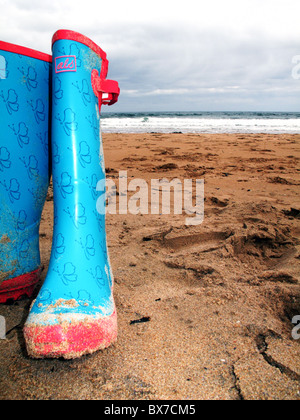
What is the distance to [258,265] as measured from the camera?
4.51 ft

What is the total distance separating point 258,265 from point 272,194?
135 cm

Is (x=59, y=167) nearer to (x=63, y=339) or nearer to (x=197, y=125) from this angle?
(x=63, y=339)

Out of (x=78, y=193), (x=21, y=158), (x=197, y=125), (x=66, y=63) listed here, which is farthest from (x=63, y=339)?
(x=197, y=125)

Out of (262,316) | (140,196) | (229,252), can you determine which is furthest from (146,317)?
(140,196)

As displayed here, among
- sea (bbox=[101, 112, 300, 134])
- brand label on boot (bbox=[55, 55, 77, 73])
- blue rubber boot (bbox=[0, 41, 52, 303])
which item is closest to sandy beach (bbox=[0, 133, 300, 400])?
blue rubber boot (bbox=[0, 41, 52, 303])

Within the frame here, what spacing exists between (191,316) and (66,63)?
92cm

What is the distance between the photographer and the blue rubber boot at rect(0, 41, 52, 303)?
0.94 meters

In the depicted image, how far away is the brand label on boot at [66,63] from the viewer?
945 mm

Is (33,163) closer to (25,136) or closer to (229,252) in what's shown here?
(25,136)

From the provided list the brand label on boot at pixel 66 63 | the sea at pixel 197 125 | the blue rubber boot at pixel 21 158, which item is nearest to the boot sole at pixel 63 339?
the blue rubber boot at pixel 21 158

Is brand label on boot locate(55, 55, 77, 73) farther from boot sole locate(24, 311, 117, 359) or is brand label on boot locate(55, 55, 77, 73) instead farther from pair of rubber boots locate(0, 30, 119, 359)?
boot sole locate(24, 311, 117, 359)

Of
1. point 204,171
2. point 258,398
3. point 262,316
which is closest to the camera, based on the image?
point 258,398

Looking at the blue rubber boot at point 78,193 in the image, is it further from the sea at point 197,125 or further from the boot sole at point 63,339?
the sea at point 197,125

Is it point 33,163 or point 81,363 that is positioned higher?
point 33,163
